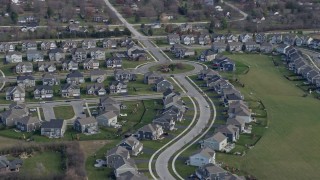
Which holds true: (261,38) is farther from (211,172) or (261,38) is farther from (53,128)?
(211,172)

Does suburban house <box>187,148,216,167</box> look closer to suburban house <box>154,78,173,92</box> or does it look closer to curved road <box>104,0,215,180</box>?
curved road <box>104,0,215,180</box>

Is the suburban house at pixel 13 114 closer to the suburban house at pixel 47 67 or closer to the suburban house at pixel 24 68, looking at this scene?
the suburban house at pixel 24 68

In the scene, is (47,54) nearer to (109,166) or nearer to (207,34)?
(207,34)

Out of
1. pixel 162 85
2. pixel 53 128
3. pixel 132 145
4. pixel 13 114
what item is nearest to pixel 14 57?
pixel 162 85

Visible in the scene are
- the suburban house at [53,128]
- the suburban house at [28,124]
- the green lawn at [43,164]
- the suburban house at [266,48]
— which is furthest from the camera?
the suburban house at [266,48]

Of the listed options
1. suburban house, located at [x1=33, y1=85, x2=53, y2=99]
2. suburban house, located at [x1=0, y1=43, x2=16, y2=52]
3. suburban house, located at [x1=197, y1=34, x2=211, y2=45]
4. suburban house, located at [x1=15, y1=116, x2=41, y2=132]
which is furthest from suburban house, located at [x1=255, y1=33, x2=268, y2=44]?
suburban house, located at [x1=15, y1=116, x2=41, y2=132]

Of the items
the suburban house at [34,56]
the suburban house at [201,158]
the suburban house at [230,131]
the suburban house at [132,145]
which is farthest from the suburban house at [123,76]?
the suburban house at [201,158]

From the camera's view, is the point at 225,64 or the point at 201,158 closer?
the point at 201,158

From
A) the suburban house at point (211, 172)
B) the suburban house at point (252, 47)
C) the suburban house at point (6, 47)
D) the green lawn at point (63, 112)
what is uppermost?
the suburban house at point (6, 47)
